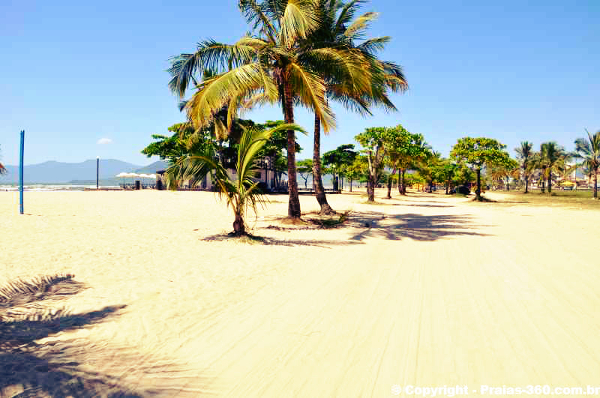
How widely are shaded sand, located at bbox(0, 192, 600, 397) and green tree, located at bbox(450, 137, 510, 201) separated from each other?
101ft

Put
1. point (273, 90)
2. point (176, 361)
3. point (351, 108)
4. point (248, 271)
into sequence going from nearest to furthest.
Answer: point (176, 361)
point (248, 271)
point (273, 90)
point (351, 108)

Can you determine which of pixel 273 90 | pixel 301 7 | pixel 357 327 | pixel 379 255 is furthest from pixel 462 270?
pixel 301 7

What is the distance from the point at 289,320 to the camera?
14.1 feet

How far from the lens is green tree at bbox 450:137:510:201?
36.1 meters

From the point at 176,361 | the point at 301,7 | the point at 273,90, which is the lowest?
the point at 176,361

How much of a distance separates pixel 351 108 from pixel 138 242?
11.9 m

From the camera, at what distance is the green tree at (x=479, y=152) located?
118ft

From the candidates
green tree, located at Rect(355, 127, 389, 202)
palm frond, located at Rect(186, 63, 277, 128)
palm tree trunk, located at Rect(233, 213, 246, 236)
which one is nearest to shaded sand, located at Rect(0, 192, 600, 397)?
palm tree trunk, located at Rect(233, 213, 246, 236)

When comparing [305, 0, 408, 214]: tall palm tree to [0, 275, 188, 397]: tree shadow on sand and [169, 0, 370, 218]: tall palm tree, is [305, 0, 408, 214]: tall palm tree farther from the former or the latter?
[0, 275, 188, 397]: tree shadow on sand

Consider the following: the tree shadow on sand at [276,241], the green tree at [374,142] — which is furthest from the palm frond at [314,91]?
the green tree at [374,142]

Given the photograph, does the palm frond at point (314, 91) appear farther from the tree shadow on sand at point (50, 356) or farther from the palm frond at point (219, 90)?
the tree shadow on sand at point (50, 356)

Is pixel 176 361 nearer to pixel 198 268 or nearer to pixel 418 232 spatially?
pixel 198 268

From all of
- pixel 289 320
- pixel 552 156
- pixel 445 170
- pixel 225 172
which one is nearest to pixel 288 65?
pixel 225 172

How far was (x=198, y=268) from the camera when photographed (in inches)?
268
